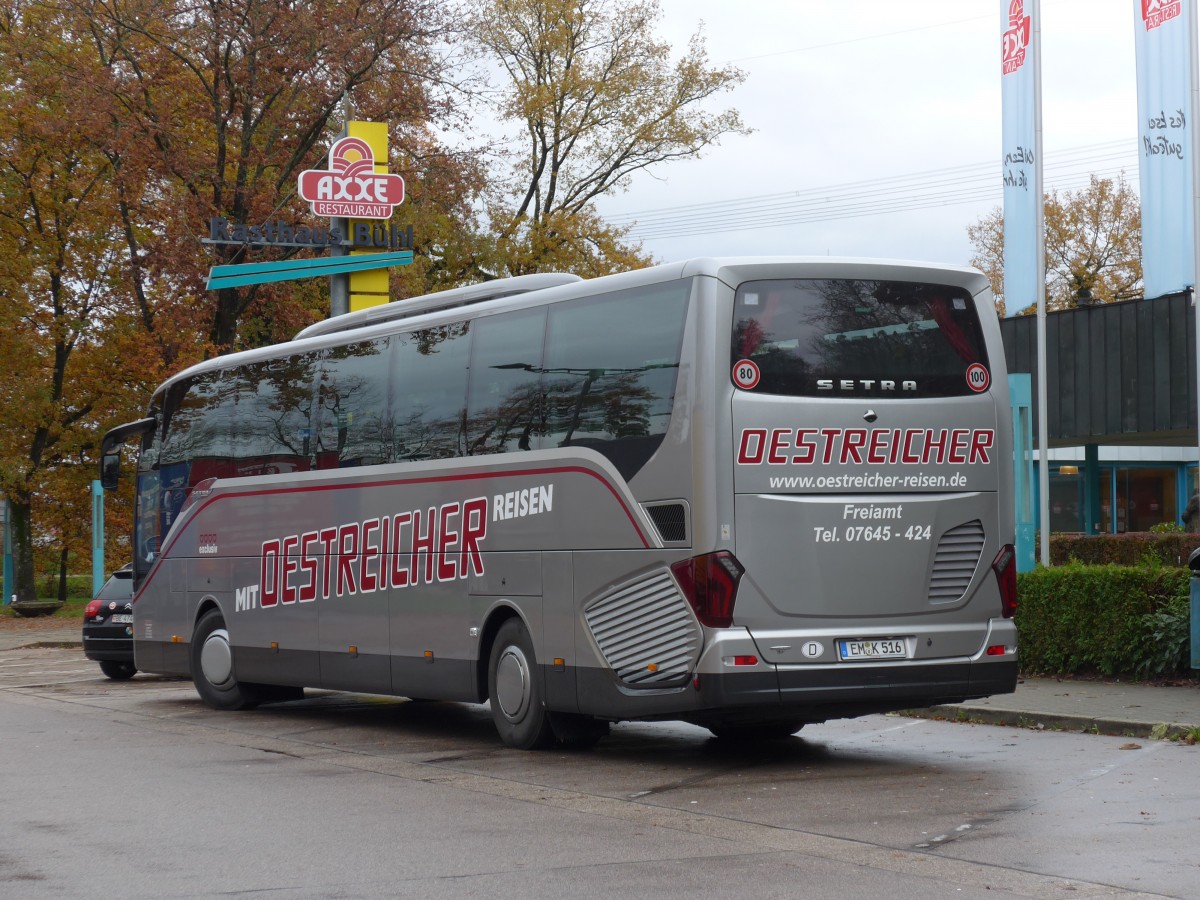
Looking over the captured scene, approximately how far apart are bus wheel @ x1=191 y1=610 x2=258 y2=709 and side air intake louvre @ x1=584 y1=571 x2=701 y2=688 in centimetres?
669

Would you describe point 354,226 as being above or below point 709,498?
above

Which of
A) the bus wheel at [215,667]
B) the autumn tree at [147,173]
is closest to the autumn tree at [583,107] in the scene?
the autumn tree at [147,173]

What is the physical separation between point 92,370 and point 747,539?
34837 mm

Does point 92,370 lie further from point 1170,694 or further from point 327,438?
point 1170,694

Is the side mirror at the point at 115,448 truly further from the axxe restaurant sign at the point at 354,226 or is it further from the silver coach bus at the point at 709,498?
the axxe restaurant sign at the point at 354,226

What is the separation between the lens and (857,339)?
11266mm

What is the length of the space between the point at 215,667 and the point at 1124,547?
1395 centimetres

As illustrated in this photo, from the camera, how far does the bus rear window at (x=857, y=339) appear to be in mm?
11117

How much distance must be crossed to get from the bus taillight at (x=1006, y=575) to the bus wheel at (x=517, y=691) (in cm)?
349

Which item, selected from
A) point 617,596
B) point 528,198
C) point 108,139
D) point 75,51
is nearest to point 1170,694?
point 617,596

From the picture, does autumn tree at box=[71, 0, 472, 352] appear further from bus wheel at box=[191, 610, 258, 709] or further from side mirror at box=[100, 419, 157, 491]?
bus wheel at box=[191, 610, 258, 709]

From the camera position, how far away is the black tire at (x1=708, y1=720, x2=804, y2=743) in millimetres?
13427

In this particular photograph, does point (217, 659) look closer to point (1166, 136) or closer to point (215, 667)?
point (215, 667)

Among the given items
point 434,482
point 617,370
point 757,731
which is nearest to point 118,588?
point 434,482
